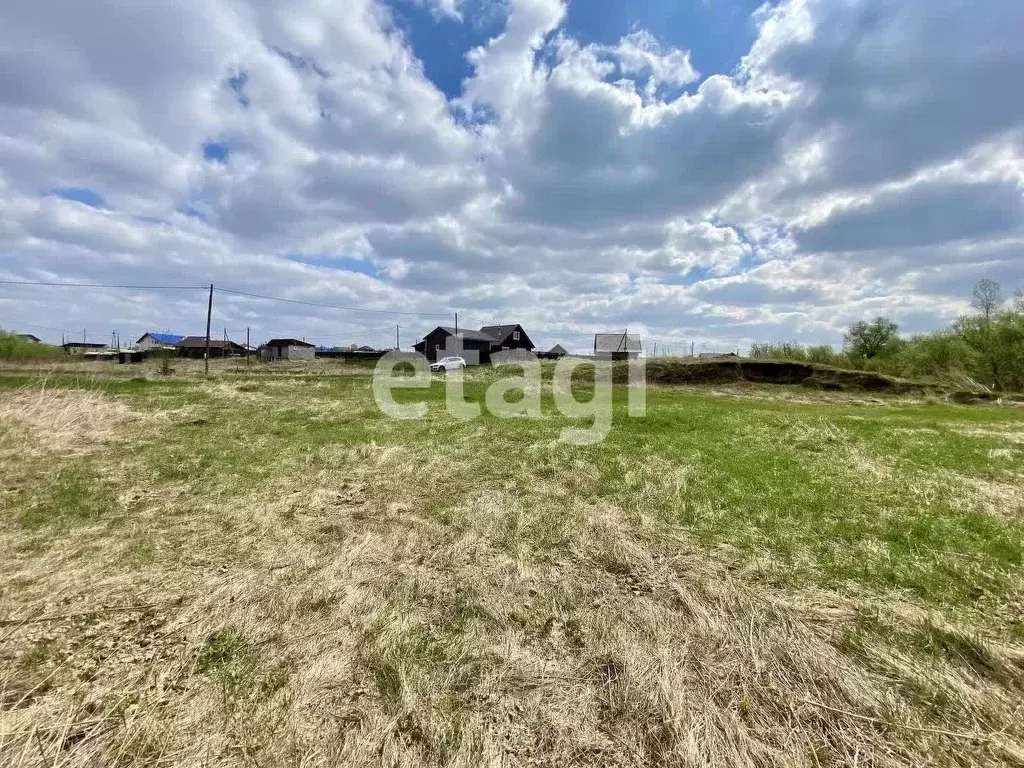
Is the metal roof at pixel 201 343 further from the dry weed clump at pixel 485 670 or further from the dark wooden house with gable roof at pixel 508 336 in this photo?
the dry weed clump at pixel 485 670

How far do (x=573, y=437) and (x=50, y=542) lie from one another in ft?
35.1

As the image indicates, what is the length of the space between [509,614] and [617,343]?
5193 cm

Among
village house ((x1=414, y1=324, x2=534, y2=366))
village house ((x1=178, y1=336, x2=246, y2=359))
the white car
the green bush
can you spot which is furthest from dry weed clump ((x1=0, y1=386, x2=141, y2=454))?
village house ((x1=178, y1=336, x2=246, y2=359))

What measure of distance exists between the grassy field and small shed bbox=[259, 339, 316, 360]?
59592 mm

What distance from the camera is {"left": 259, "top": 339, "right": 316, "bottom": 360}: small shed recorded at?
Answer: 64188 mm

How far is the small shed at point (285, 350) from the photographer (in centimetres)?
6419

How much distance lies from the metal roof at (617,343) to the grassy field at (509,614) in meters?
43.9

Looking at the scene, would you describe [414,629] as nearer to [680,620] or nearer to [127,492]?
[680,620]

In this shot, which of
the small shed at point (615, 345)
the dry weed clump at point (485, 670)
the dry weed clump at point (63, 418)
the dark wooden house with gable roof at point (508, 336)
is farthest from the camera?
the dark wooden house with gable roof at point (508, 336)

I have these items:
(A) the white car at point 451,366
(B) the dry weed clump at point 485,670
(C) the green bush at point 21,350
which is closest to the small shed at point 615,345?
(A) the white car at point 451,366

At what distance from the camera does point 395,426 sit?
14305 millimetres

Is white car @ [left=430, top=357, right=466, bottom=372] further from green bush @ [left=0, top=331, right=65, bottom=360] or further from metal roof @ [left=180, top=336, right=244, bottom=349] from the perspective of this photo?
metal roof @ [left=180, top=336, right=244, bottom=349]

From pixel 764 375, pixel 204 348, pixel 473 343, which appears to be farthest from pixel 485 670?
pixel 204 348

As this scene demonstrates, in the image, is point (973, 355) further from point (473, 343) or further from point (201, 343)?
point (201, 343)
